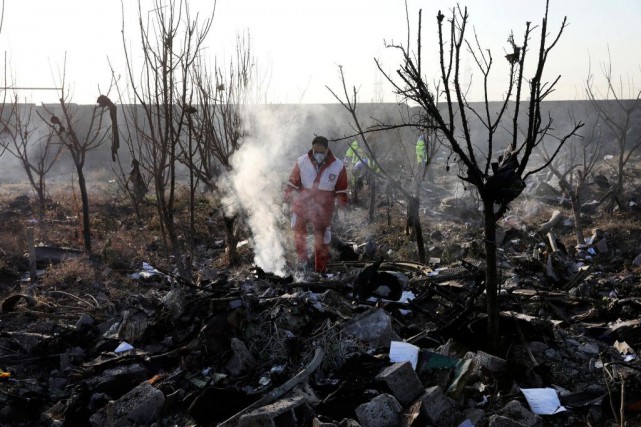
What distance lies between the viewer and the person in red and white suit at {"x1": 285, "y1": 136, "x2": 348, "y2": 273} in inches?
248

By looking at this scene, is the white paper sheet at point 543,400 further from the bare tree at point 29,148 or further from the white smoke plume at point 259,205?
the bare tree at point 29,148

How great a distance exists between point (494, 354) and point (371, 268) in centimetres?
141

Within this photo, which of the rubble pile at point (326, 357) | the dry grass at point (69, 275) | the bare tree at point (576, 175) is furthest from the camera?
the bare tree at point (576, 175)

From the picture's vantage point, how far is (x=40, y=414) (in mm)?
3611

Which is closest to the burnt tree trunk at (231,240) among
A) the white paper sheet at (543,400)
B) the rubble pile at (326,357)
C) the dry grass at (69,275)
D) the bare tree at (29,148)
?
the dry grass at (69,275)

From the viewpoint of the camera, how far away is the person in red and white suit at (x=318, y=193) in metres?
6.31

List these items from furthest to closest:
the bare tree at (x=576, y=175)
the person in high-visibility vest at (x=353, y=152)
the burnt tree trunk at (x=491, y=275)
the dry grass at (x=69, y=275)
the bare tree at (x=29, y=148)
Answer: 1. the bare tree at (x=29, y=148)
2. the bare tree at (x=576, y=175)
3. the person in high-visibility vest at (x=353, y=152)
4. the dry grass at (x=69, y=275)
5. the burnt tree trunk at (x=491, y=275)

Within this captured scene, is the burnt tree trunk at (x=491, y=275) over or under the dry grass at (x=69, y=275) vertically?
over

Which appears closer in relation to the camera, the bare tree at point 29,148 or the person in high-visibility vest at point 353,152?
the person in high-visibility vest at point 353,152

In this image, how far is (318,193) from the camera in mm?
6340

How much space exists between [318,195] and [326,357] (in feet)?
9.33

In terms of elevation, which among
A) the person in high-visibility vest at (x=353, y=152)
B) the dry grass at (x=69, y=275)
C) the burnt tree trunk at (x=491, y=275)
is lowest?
the dry grass at (x=69, y=275)

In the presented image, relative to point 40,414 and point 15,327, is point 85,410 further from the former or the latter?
point 15,327

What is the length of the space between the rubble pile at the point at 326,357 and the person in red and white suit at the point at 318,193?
0.91 metres
